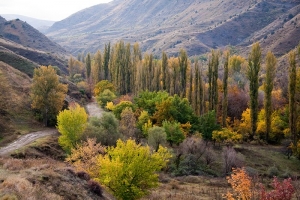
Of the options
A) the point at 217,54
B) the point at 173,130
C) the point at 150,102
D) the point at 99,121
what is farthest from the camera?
the point at 217,54

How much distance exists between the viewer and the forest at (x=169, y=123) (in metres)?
25.0

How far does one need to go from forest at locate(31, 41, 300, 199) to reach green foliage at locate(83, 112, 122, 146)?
144 millimetres

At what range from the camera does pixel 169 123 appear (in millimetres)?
49438

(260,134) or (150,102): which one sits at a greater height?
(150,102)

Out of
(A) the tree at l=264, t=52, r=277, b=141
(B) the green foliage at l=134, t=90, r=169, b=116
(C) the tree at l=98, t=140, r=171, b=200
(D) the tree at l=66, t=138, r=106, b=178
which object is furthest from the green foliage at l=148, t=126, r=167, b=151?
(A) the tree at l=264, t=52, r=277, b=141

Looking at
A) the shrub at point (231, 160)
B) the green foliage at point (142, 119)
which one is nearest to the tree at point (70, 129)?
the green foliage at point (142, 119)

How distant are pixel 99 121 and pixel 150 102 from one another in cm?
1598

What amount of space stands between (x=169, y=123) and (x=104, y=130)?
39.1 ft

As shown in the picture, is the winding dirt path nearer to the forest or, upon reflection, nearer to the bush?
the forest

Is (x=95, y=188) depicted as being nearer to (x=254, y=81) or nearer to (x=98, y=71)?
(x=254, y=81)

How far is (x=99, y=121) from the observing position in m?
44.7

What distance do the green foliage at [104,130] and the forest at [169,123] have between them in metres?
0.14

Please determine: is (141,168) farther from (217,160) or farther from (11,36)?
(11,36)

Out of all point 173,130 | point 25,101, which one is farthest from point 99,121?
point 25,101
